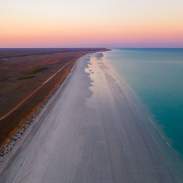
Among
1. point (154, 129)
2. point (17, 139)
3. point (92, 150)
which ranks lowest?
point (154, 129)

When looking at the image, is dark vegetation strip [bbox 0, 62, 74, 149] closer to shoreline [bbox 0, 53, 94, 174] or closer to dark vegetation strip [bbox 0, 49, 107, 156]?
dark vegetation strip [bbox 0, 49, 107, 156]

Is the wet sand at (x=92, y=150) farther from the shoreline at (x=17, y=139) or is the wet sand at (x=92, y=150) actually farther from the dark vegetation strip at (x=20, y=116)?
the dark vegetation strip at (x=20, y=116)

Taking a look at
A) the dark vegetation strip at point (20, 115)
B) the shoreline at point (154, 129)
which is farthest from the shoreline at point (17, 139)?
the shoreline at point (154, 129)

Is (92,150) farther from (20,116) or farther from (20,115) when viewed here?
(20,115)

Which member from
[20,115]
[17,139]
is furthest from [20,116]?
[17,139]

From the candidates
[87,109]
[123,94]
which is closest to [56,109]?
[87,109]

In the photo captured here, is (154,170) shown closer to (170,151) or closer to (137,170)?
(137,170)

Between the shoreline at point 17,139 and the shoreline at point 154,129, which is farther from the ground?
the shoreline at point 17,139

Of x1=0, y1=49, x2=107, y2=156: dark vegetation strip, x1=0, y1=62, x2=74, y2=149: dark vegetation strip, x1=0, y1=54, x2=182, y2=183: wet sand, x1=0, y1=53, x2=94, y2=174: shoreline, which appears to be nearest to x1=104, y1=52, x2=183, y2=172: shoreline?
x1=0, y1=54, x2=182, y2=183: wet sand

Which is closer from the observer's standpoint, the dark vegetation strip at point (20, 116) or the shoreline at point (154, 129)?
the shoreline at point (154, 129)
